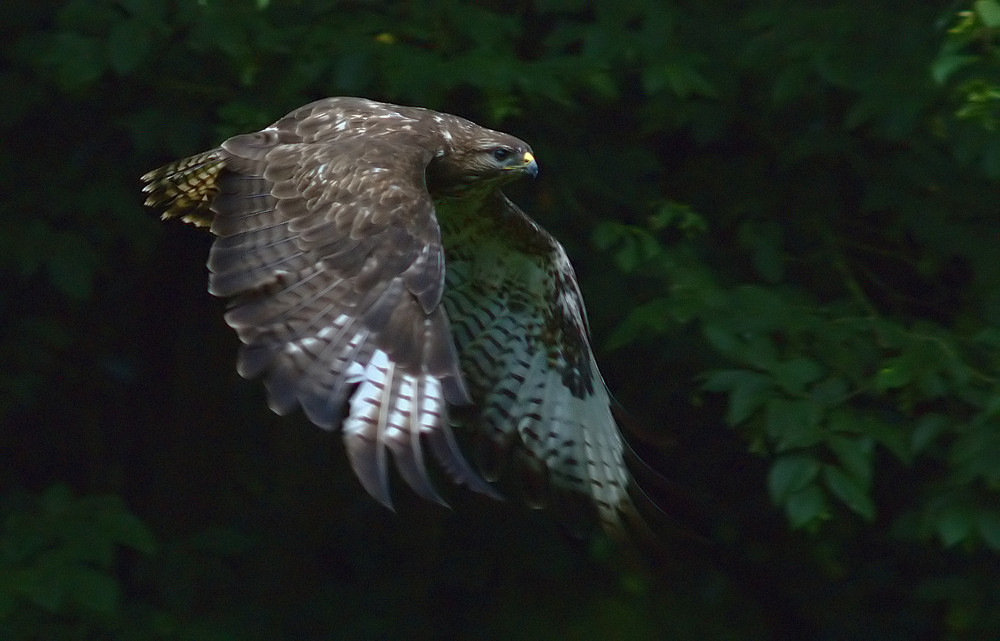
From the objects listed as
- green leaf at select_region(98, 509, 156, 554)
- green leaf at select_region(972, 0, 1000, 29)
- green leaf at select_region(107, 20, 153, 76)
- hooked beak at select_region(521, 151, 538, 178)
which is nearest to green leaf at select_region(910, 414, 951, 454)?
green leaf at select_region(972, 0, 1000, 29)

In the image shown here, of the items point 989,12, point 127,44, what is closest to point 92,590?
point 127,44

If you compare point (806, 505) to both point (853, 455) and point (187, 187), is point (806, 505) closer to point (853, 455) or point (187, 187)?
point (853, 455)

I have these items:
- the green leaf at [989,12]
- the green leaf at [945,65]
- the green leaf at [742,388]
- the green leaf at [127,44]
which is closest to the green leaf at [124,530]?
the green leaf at [127,44]

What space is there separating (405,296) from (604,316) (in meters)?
1.38

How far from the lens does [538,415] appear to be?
4082 millimetres

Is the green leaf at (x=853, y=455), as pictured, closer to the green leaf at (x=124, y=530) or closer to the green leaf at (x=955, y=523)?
the green leaf at (x=955, y=523)

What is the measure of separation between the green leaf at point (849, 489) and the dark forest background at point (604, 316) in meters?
0.01

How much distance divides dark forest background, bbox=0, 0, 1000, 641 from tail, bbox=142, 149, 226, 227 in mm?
259

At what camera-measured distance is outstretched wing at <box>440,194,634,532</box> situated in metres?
4.02

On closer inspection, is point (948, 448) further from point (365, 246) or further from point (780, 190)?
point (365, 246)

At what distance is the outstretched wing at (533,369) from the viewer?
402 cm

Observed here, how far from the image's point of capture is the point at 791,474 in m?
3.61

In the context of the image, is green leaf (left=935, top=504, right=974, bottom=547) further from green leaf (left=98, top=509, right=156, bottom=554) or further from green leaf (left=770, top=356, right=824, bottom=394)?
green leaf (left=98, top=509, right=156, bottom=554)

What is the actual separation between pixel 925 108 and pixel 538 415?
1268 millimetres
